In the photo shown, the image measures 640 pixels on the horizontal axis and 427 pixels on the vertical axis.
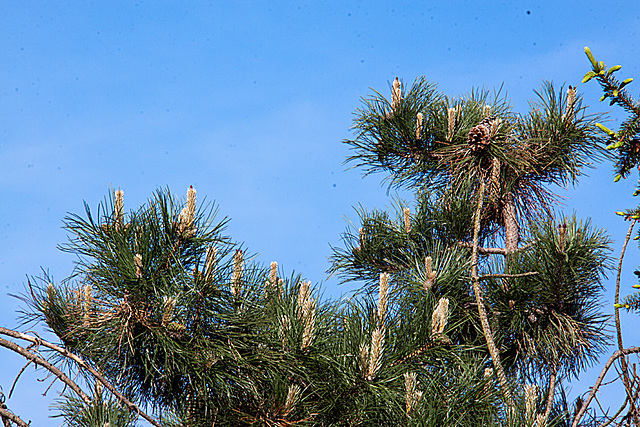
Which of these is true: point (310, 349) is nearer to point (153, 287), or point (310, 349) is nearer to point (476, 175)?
point (153, 287)

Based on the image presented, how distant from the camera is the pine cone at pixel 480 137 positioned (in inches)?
121

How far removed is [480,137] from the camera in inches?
121

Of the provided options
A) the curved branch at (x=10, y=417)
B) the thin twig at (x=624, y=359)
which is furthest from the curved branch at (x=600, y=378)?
the curved branch at (x=10, y=417)

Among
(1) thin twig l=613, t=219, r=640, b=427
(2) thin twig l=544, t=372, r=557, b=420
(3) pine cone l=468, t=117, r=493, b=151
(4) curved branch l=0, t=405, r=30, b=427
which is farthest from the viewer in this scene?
(3) pine cone l=468, t=117, r=493, b=151

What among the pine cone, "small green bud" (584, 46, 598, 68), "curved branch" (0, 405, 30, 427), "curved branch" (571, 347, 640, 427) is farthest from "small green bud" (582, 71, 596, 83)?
"curved branch" (0, 405, 30, 427)

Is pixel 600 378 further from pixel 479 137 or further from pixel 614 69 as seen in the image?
pixel 614 69

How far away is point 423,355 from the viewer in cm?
239

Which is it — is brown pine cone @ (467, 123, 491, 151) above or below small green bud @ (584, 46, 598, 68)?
above

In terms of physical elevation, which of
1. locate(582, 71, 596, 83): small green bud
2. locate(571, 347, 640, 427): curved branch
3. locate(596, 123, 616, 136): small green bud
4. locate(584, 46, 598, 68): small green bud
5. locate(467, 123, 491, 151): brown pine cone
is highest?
locate(467, 123, 491, 151): brown pine cone

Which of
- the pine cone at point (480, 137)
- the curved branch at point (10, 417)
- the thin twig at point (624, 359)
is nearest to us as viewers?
the curved branch at point (10, 417)

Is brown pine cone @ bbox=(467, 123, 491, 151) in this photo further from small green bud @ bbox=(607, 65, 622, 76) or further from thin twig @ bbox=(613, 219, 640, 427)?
small green bud @ bbox=(607, 65, 622, 76)

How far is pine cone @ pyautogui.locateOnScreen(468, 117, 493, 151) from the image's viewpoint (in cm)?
308

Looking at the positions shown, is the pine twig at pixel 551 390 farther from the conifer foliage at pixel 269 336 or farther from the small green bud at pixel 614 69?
the small green bud at pixel 614 69

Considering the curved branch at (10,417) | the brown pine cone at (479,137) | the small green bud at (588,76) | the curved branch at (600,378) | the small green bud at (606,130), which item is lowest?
the curved branch at (10,417)
